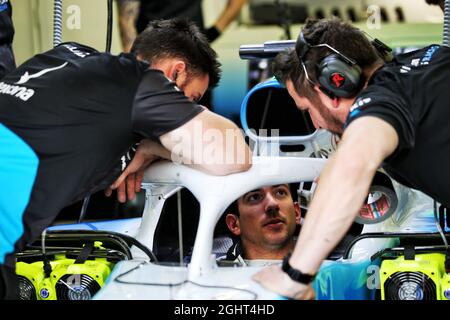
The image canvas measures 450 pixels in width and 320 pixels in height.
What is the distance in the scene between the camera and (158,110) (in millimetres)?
2141

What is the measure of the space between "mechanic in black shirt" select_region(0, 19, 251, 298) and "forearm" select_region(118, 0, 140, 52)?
1897mm

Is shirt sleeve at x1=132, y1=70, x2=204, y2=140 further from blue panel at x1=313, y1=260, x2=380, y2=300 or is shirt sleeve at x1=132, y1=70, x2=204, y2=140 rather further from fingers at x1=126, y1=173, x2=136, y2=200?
blue panel at x1=313, y1=260, x2=380, y2=300

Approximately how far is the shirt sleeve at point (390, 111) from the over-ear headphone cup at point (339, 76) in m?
0.14

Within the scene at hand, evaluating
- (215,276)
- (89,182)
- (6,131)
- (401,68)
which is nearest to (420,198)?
(401,68)

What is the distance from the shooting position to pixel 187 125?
2.14m

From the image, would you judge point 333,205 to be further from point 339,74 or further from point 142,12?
point 142,12

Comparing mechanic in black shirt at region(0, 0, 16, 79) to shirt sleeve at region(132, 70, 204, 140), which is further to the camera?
mechanic in black shirt at region(0, 0, 16, 79)

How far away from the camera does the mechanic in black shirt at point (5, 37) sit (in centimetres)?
285

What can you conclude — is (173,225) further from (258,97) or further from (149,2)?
(149,2)

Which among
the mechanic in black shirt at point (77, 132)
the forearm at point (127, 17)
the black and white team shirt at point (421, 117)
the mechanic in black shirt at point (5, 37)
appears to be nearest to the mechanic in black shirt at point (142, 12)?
the forearm at point (127, 17)

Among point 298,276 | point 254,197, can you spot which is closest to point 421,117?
point 298,276

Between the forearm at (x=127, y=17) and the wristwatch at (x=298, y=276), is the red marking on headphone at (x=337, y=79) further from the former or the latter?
the forearm at (x=127, y=17)

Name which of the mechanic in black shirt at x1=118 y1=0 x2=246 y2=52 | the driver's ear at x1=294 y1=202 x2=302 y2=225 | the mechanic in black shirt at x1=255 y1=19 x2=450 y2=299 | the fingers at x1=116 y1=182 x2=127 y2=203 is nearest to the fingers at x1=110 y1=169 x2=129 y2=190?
the fingers at x1=116 y1=182 x2=127 y2=203

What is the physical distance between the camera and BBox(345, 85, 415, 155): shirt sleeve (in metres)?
1.91
